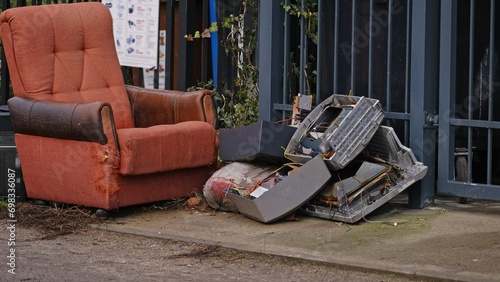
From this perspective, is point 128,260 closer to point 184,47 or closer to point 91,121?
point 91,121

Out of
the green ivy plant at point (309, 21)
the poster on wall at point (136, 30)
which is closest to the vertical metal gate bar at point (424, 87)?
the green ivy plant at point (309, 21)

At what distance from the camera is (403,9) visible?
7.10 m

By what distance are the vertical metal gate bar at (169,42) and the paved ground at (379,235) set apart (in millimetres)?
2000

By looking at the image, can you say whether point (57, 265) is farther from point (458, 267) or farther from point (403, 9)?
point (403, 9)

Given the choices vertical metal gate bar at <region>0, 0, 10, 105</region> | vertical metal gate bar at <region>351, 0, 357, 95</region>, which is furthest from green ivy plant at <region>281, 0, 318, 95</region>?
vertical metal gate bar at <region>0, 0, 10, 105</region>

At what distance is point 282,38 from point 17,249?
108 inches

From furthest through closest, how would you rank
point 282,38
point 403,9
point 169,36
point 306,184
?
point 169,36 < point 282,38 < point 403,9 < point 306,184

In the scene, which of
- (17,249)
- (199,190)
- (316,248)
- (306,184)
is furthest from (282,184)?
(17,249)

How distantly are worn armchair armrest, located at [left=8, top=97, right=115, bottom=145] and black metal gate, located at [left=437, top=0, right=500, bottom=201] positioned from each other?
2322 millimetres

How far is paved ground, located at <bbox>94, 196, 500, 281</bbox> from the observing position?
18.0 feet

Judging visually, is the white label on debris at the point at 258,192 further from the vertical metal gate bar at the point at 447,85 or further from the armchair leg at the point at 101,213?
the vertical metal gate bar at the point at 447,85

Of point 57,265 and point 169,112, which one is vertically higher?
point 169,112

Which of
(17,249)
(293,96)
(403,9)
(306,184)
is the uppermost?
(403,9)

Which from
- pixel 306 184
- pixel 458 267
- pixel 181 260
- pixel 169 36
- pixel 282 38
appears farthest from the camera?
pixel 169 36
